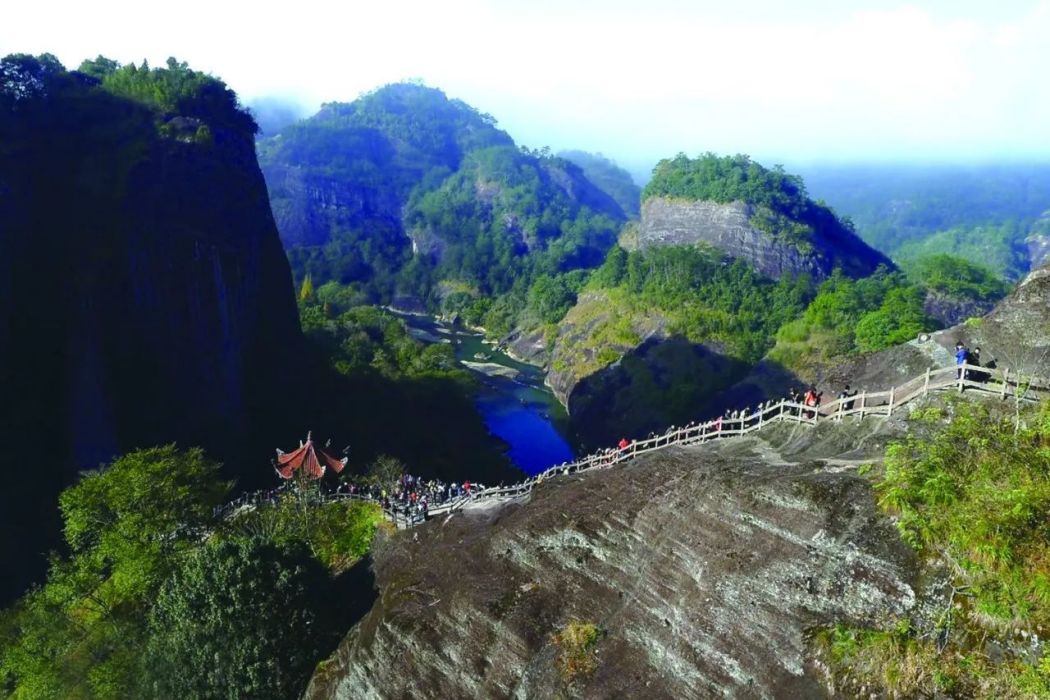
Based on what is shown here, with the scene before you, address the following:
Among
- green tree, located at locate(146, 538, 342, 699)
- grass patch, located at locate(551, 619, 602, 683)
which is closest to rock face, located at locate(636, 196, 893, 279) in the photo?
green tree, located at locate(146, 538, 342, 699)

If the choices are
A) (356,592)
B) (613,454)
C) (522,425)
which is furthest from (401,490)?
(522,425)

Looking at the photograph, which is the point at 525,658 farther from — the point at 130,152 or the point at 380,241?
the point at 380,241

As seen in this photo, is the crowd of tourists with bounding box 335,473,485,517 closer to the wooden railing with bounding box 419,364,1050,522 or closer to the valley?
the valley

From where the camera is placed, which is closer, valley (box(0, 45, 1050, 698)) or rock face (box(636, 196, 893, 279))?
valley (box(0, 45, 1050, 698))

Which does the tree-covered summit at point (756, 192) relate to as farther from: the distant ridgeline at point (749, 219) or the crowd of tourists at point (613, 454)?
the crowd of tourists at point (613, 454)

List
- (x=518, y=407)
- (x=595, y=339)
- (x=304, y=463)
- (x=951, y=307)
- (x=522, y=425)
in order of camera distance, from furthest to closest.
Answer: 1. (x=595, y=339)
2. (x=518, y=407)
3. (x=522, y=425)
4. (x=951, y=307)
5. (x=304, y=463)

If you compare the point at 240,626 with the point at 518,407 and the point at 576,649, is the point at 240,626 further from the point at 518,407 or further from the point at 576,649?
the point at 518,407
